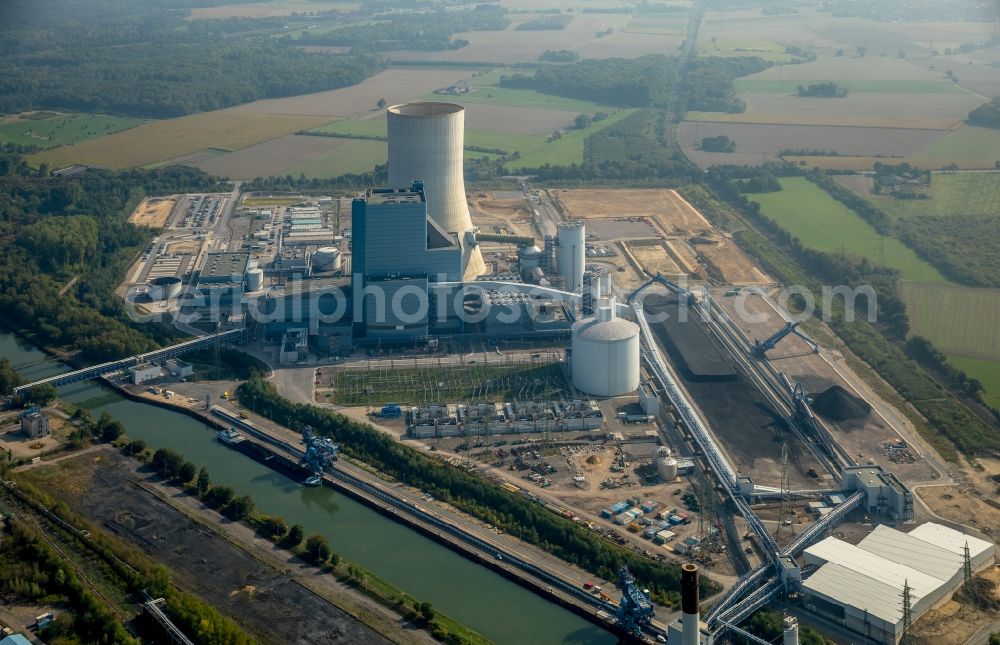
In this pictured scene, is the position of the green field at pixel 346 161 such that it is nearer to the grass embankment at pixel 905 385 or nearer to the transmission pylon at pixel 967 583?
the grass embankment at pixel 905 385

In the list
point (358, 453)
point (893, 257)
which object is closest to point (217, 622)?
point (358, 453)

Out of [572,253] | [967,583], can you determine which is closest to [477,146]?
[572,253]

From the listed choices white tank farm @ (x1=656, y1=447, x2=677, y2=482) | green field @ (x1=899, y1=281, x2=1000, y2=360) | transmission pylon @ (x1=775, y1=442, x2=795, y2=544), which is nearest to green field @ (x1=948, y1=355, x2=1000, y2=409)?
green field @ (x1=899, y1=281, x2=1000, y2=360)

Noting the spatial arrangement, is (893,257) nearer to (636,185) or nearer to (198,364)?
(636,185)

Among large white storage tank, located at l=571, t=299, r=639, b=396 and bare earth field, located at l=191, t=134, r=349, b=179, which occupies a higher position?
bare earth field, located at l=191, t=134, r=349, b=179

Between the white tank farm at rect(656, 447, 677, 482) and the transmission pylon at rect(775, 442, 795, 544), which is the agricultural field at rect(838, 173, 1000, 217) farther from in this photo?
the white tank farm at rect(656, 447, 677, 482)
